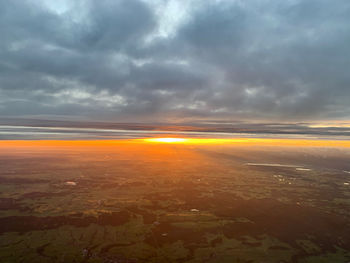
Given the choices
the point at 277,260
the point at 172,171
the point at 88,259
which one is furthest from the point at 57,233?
the point at 172,171

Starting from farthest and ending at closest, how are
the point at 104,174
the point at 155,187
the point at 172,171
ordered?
1. the point at 172,171
2. the point at 104,174
3. the point at 155,187

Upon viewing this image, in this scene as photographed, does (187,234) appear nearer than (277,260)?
No

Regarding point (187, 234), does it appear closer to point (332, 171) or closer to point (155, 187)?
point (155, 187)

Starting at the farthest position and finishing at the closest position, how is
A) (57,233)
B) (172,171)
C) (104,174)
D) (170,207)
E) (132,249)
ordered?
(172,171)
(104,174)
(170,207)
(57,233)
(132,249)

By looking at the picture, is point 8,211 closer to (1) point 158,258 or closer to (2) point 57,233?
(2) point 57,233

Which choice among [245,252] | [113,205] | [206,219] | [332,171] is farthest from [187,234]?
[332,171]

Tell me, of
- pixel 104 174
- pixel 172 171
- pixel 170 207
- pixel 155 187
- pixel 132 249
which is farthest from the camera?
pixel 172 171
